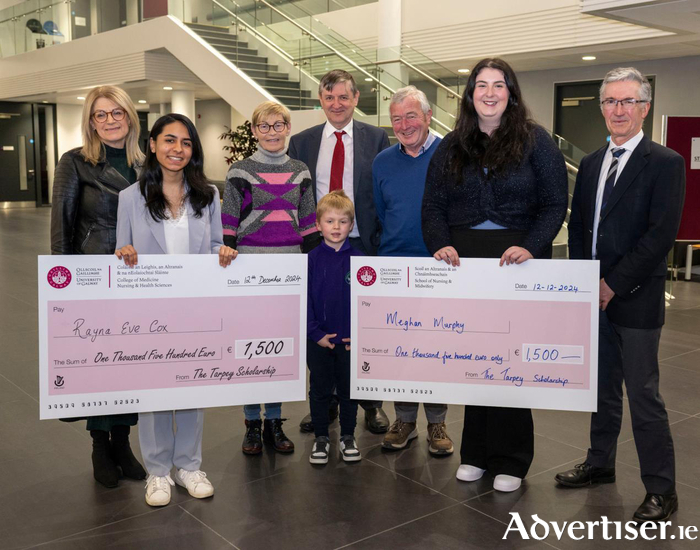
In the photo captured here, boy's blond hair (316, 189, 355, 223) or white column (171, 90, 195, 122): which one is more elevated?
white column (171, 90, 195, 122)

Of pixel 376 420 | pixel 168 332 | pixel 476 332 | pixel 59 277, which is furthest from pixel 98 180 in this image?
pixel 376 420

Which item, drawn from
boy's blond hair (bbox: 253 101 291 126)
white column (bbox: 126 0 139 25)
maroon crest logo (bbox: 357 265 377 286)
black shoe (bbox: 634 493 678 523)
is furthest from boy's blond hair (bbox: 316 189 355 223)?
white column (bbox: 126 0 139 25)

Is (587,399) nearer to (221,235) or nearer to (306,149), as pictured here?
(221,235)

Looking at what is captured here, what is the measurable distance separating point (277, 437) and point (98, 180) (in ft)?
5.09

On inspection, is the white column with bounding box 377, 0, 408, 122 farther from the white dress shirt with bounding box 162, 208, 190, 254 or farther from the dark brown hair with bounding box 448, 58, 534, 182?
the white dress shirt with bounding box 162, 208, 190, 254

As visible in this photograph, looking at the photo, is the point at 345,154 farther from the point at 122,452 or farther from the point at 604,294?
the point at 122,452

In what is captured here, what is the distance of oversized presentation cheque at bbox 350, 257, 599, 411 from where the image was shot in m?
2.85

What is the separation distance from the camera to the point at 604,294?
2.84 metres

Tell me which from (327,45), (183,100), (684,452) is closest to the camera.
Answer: (684,452)

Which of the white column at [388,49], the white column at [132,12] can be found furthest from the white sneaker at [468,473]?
the white column at [132,12]

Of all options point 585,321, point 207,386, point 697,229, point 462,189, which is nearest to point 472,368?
point 585,321

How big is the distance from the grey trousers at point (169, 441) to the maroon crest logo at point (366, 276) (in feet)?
3.06

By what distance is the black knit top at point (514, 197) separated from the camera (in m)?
2.82

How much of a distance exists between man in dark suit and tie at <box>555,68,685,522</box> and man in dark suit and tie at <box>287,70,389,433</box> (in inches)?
47.3
